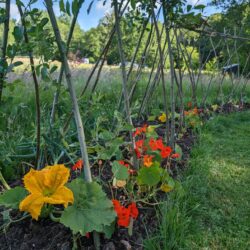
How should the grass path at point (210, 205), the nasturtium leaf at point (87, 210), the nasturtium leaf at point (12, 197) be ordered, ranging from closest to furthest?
the nasturtium leaf at point (87, 210)
the nasturtium leaf at point (12, 197)
the grass path at point (210, 205)

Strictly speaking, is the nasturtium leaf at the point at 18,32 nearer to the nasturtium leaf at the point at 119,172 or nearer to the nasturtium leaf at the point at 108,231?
the nasturtium leaf at the point at 119,172

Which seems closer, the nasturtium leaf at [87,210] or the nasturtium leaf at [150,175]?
the nasturtium leaf at [87,210]

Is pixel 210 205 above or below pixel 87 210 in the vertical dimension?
below

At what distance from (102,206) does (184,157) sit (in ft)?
4.35

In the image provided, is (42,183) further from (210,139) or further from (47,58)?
(210,139)

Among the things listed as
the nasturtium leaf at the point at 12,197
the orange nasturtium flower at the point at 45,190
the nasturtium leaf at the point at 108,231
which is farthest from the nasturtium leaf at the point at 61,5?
the nasturtium leaf at the point at 108,231

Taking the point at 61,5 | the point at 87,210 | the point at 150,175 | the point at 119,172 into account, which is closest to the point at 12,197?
the point at 87,210

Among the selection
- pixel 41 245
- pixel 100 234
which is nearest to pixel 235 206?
pixel 100 234

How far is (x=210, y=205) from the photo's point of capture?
1.80 m

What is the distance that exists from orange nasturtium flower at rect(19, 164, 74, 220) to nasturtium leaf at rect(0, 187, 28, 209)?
11cm

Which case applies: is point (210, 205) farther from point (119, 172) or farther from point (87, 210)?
point (87, 210)

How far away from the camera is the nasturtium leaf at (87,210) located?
1.10m

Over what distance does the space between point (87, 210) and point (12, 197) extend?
327 mm

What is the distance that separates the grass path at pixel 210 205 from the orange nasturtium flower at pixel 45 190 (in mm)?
419
